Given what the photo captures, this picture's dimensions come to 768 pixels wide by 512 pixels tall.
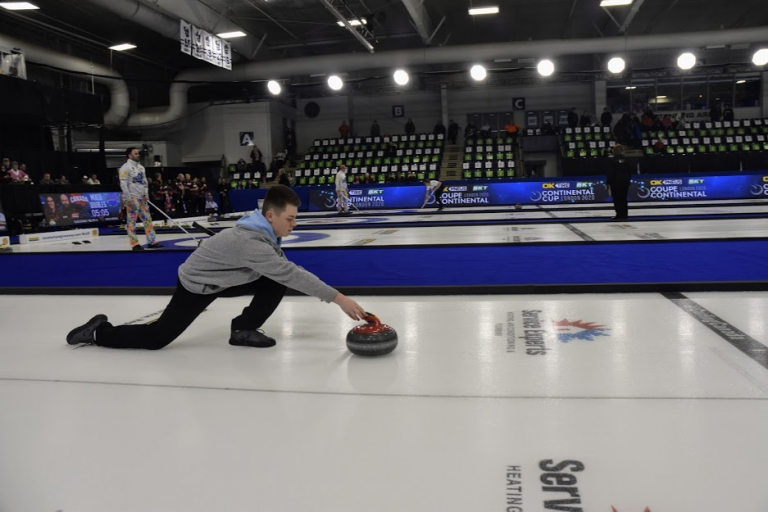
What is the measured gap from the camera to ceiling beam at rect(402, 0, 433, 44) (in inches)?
779

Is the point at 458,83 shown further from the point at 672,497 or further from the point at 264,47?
the point at 672,497

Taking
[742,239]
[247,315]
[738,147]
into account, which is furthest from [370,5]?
[247,315]

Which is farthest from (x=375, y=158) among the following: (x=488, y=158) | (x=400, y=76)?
(x=400, y=76)

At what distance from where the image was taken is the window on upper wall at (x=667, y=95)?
31.0 metres

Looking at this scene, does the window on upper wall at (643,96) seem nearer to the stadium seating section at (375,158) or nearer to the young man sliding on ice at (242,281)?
the stadium seating section at (375,158)

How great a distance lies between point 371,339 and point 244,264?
2.76 ft

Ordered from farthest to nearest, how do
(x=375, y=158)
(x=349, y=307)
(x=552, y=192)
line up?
(x=375, y=158)
(x=552, y=192)
(x=349, y=307)

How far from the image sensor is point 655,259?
21.8 feet

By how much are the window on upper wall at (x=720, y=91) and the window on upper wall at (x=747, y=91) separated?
0.32 meters

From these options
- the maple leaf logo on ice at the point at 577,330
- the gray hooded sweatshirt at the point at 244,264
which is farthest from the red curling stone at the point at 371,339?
the maple leaf logo on ice at the point at 577,330

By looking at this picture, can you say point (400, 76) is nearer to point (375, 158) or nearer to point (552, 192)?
point (375, 158)

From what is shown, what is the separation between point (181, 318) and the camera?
357 centimetres

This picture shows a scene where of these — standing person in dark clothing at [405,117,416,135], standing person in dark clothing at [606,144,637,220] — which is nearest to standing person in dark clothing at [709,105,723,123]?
standing person in dark clothing at [405,117,416,135]

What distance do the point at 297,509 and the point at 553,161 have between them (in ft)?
98.1
